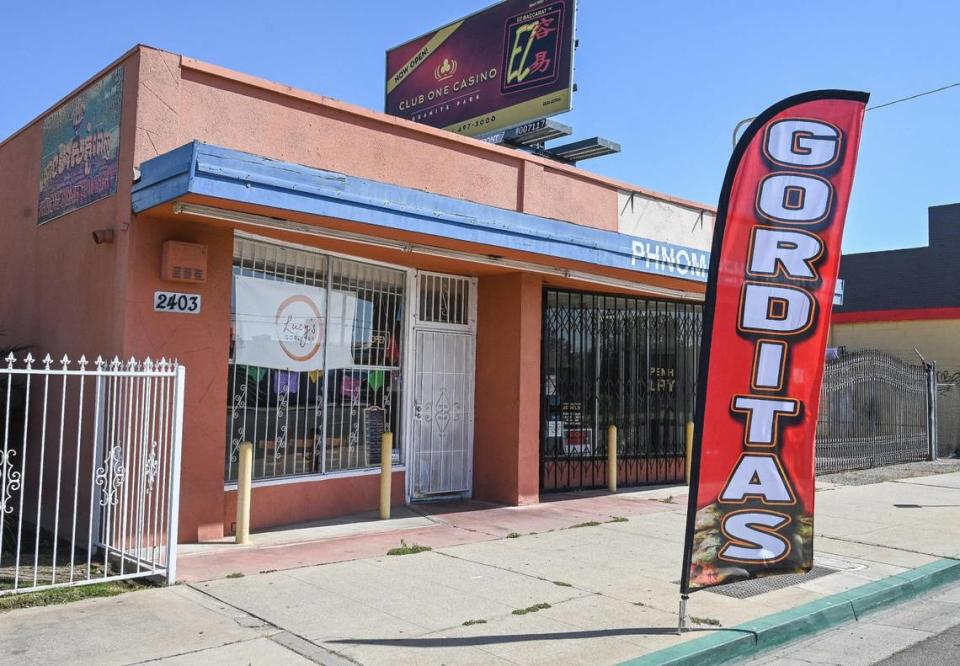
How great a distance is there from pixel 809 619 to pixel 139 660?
4.90m

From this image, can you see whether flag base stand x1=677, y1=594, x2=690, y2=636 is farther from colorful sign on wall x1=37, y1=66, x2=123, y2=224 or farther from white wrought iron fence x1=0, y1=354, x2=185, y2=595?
colorful sign on wall x1=37, y1=66, x2=123, y2=224

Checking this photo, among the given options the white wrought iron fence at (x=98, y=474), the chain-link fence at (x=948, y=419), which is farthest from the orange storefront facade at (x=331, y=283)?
the chain-link fence at (x=948, y=419)

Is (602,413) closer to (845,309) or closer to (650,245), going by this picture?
(650,245)

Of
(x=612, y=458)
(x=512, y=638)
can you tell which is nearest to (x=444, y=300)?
(x=612, y=458)

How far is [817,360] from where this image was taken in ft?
20.2

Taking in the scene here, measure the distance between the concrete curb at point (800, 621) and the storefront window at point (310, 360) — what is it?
17.2ft

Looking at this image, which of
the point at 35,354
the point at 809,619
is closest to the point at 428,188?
the point at 35,354

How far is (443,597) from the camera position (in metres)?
6.86

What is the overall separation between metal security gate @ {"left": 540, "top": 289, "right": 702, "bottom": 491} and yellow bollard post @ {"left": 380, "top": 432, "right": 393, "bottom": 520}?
10.6ft

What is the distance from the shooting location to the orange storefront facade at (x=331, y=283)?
8070 mm

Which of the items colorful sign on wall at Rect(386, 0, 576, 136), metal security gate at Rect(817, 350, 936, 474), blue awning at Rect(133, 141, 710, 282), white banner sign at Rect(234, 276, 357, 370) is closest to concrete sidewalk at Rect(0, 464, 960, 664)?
white banner sign at Rect(234, 276, 357, 370)

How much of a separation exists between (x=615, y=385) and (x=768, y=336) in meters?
7.69

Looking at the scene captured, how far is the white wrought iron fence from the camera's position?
267 inches

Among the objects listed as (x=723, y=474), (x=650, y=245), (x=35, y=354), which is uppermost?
(x=650, y=245)
